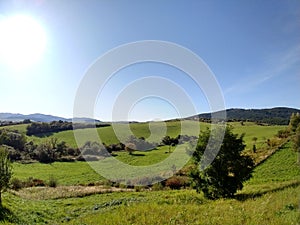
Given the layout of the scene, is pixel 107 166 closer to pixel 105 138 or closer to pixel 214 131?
pixel 105 138

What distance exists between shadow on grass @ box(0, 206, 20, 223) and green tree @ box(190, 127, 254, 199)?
11.8 metres

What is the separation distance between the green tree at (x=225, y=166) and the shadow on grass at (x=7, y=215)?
11.8m

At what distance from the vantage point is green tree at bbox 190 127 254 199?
19.5 m

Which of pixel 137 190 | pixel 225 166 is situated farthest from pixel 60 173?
pixel 225 166

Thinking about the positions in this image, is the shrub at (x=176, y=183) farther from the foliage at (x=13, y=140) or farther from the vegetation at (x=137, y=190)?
the foliage at (x=13, y=140)

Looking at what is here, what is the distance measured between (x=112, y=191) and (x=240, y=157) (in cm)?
2119

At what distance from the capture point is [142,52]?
17141 mm

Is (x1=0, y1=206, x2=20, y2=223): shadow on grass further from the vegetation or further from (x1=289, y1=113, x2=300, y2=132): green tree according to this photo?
(x1=289, y1=113, x2=300, y2=132): green tree

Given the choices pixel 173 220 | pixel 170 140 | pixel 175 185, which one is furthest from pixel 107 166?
pixel 173 220

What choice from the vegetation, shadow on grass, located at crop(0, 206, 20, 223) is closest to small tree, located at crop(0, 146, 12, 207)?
the vegetation

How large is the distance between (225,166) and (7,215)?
1339cm

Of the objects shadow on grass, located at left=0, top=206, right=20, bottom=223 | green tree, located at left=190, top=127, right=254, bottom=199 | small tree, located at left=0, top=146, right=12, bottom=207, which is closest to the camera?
shadow on grass, located at left=0, top=206, right=20, bottom=223

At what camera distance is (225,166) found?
19391 millimetres

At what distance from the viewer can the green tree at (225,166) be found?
766 inches
